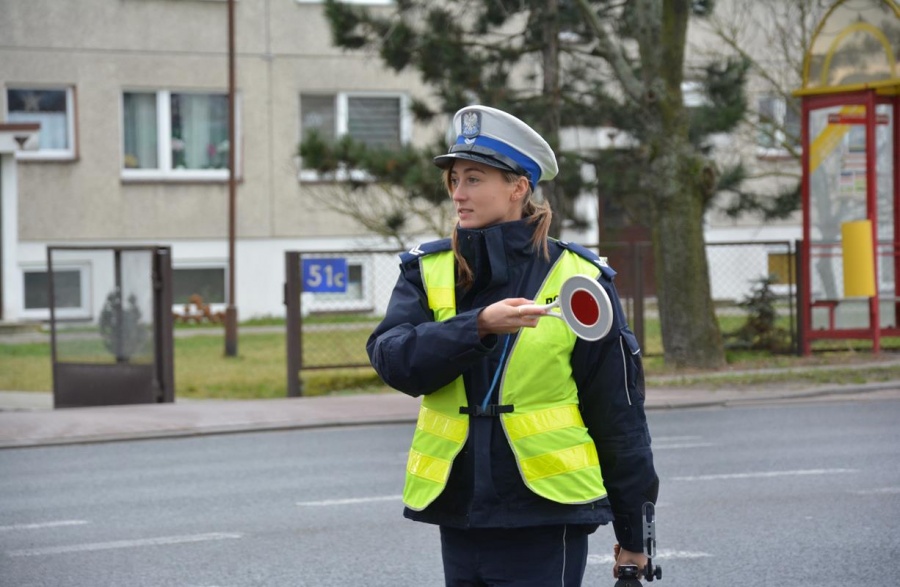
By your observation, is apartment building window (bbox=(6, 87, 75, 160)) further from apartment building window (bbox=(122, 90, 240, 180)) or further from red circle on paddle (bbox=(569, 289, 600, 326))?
red circle on paddle (bbox=(569, 289, 600, 326))

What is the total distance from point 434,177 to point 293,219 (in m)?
12.6

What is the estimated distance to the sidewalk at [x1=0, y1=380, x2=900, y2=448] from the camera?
13117mm

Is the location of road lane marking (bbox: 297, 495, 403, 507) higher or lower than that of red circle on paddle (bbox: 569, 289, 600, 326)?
lower

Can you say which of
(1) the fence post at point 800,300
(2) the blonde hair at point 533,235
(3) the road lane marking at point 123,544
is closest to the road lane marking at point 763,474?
(3) the road lane marking at point 123,544

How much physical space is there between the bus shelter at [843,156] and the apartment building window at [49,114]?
1455cm

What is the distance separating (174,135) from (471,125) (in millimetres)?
25091

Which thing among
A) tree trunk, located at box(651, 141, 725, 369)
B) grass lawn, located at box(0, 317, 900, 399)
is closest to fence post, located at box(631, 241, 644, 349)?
grass lawn, located at box(0, 317, 900, 399)

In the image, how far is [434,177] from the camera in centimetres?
1619

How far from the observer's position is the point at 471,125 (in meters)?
3.49

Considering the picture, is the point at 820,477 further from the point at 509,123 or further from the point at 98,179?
the point at 98,179

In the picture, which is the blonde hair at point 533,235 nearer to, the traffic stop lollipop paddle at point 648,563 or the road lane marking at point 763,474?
the traffic stop lollipop paddle at point 648,563

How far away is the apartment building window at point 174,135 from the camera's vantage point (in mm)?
27703

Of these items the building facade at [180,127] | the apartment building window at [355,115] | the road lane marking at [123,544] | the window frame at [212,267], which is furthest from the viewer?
the apartment building window at [355,115]

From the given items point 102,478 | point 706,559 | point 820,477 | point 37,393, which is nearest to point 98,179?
point 37,393
